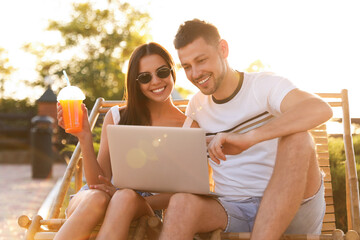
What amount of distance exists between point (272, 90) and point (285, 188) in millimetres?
613

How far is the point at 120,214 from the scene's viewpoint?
2.25m

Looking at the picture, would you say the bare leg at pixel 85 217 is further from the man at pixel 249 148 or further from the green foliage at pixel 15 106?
the green foliage at pixel 15 106

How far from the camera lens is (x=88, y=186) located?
2744mm

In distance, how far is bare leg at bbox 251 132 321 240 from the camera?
80.7 inches

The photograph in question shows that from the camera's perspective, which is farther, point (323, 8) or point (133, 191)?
point (323, 8)

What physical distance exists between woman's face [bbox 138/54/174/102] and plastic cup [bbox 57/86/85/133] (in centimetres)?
56

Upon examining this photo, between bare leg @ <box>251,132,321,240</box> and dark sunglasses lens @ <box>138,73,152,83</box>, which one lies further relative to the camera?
dark sunglasses lens @ <box>138,73,152,83</box>

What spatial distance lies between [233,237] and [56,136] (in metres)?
12.6

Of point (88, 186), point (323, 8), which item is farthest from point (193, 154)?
point (323, 8)

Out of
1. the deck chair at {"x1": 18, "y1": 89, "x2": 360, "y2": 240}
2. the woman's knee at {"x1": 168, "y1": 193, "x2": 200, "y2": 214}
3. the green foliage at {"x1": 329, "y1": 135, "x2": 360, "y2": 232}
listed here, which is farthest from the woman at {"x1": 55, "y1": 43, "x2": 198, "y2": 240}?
the green foliage at {"x1": 329, "y1": 135, "x2": 360, "y2": 232}

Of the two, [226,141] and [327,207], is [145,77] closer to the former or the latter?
[226,141]

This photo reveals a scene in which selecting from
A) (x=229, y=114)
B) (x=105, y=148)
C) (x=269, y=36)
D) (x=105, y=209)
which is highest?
(x=269, y=36)

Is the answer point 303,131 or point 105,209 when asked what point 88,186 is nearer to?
point 105,209

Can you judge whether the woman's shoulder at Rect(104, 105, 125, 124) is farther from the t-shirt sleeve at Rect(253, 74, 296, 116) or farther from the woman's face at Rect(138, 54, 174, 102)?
the t-shirt sleeve at Rect(253, 74, 296, 116)
